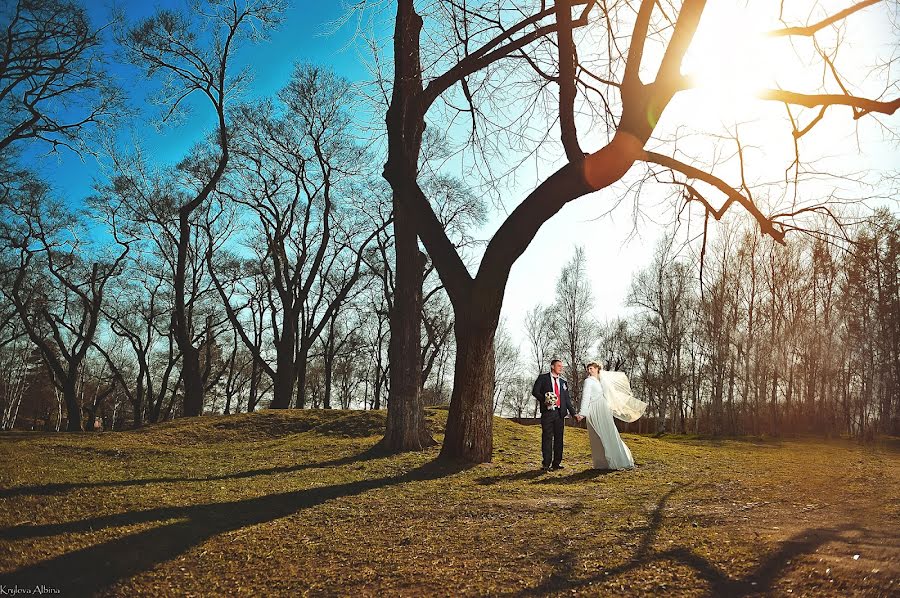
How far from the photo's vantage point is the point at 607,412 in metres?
10.4

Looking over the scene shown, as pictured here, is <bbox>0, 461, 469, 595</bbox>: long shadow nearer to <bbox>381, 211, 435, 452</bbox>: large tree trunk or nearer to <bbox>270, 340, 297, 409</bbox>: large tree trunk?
<bbox>381, 211, 435, 452</bbox>: large tree trunk

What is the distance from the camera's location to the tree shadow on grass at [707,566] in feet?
11.3

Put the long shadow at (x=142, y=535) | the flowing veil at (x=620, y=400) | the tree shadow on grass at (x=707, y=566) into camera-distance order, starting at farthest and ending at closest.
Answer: the flowing veil at (x=620, y=400) < the long shadow at (x=142, y=535) < the tree shadow on grass at (x=707, y=566)

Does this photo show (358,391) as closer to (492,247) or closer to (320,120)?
(320,120)

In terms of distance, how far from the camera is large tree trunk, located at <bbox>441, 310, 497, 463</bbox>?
902cm

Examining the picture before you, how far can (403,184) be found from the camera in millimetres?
9898

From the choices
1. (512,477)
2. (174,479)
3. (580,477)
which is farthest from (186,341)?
(580,477)

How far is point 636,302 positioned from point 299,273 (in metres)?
20.4

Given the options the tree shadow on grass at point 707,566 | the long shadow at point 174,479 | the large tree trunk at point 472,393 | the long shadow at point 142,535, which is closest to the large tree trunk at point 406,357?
the long shadow at point 174,479

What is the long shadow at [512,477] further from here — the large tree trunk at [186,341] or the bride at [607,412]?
the large tree trunk at [186,341]

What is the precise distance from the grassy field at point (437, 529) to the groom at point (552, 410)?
55 centimetres

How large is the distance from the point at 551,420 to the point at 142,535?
698 centimetres

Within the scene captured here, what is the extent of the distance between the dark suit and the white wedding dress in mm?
360

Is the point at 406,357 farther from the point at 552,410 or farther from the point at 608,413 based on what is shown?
the point at 608,413
